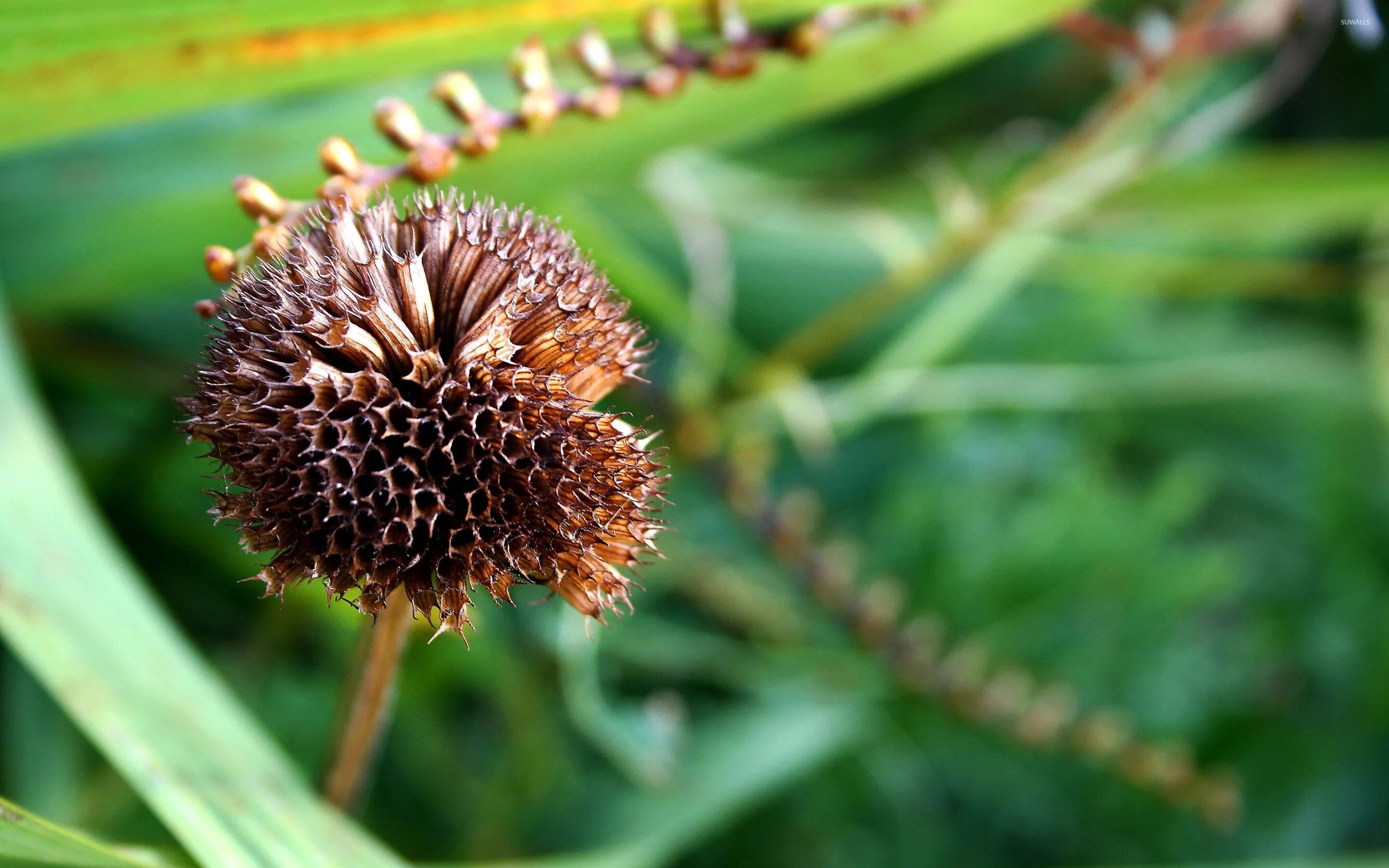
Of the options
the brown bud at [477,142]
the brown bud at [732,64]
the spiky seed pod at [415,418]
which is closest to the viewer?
the spiky seed pod at [415,418]

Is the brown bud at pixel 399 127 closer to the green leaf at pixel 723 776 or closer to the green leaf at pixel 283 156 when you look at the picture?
the green leaf at pixel 283 156

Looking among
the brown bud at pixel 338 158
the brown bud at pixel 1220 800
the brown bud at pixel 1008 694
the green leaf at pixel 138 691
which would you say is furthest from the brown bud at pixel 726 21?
the brown bud at pixel 1220 800

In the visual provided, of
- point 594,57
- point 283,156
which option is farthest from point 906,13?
point 283,156

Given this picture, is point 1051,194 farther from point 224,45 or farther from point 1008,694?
point 224,45

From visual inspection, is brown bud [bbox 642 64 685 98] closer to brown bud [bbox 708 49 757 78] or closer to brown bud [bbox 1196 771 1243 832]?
brown bud [bbox 708 49 757 78]

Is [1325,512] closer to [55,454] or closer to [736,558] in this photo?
[736,558]
